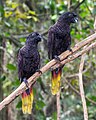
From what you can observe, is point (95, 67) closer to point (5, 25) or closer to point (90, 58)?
point (90, 58)

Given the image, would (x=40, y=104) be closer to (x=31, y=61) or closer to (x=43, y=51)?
(x=31, y=61)

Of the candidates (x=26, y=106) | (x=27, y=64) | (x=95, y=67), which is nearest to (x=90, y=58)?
(x=95, y=67)

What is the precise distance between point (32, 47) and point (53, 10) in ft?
5.47

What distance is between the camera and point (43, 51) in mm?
5441

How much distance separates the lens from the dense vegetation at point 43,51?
4.25 m

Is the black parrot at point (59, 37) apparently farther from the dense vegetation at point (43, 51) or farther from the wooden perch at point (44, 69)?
the dense vegetation at point (43, 51)

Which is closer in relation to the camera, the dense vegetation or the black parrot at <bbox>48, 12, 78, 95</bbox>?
the black parrot at <bbox>48, 12, 78, 95</bbox>

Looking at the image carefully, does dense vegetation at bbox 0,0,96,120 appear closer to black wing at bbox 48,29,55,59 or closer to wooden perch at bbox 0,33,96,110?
black wing at bbox 48,29,55,59

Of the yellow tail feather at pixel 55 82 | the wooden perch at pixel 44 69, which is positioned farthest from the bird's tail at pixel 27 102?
the wooden perch at pixel 44 69

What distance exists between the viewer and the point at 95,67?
5141 mm

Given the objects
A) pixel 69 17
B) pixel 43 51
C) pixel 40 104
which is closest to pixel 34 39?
pixel 69 17

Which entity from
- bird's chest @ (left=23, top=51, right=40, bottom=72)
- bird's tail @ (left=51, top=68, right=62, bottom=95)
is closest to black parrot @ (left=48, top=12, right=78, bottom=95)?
bird's tail @ (left=51, top=68, right=62, bottom=95)

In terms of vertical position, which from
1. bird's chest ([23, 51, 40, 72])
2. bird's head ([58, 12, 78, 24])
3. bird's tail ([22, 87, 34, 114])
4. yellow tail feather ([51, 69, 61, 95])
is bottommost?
bird's tail ([22, 87, 34, 114])

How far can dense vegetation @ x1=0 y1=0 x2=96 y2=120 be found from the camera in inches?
167
